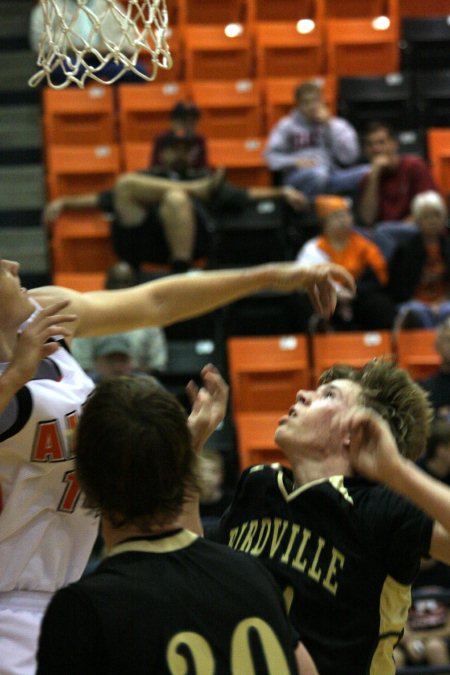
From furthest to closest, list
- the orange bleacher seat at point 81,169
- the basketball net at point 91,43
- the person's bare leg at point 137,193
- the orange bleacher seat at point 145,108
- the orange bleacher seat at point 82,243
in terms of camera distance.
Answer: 1. the orange bleacher seat at point 145,108
2. the orange bleacher seat at point 81,169
3. the orange bleacher seat at point 82,243
4. the person's bare leg at point 137,193
5. the basketball net at point 91,43

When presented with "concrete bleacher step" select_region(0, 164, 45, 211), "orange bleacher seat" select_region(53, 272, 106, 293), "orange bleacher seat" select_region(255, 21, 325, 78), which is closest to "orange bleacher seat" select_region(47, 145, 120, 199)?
"concrete bleacher step" select_region(0, 164, 45, 211)

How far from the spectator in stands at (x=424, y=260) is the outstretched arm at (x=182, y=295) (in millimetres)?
4640

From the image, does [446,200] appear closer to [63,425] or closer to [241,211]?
[241,211]

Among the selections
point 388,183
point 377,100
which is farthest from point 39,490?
point 377,100

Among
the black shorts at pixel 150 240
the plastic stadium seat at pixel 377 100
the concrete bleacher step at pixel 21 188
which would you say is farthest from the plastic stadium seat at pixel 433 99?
the concrete bleacher step at pixel 21 188

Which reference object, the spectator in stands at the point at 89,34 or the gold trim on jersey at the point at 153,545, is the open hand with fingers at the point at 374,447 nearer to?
the gold trim on jersey at the point at 153,545

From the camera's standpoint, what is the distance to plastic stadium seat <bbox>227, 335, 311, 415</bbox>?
7434 millimetres

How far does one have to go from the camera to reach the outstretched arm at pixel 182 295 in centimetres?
305

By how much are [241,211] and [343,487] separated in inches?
235

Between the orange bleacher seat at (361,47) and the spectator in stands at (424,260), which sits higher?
the orange bleacher seat at (361,47)

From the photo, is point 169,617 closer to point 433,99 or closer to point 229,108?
point 229,108

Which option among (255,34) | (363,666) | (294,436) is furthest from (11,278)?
(255,34)

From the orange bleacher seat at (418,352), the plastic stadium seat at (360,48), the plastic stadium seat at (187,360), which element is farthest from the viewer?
the plastic stadium seat at (360,48)

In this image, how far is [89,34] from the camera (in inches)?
150
